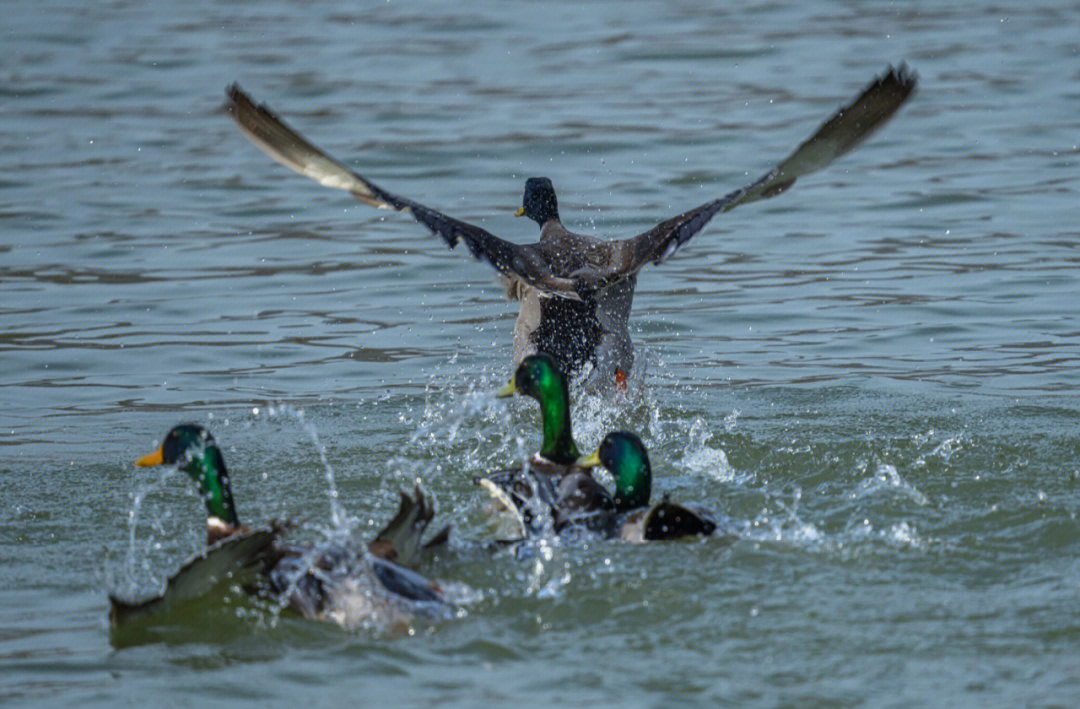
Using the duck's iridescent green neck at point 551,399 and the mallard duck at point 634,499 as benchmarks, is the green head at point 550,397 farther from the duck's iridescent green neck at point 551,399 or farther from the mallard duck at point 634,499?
the mallard duck at point 634,499

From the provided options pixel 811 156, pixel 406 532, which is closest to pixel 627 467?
pixel 406 532

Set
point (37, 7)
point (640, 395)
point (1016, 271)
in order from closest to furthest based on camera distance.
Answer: point (640, 395), point (1016, 271), point (37, 7)

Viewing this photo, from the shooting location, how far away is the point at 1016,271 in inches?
431

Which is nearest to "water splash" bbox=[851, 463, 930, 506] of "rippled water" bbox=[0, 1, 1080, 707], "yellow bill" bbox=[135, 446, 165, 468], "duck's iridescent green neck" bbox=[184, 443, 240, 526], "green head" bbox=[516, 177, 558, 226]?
"rippled water" bbox=[0, 1, 1080, 707]

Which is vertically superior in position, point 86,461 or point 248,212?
point 248,212

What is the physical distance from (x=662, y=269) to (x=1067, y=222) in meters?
2.81

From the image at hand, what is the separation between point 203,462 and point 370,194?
82.9 inches

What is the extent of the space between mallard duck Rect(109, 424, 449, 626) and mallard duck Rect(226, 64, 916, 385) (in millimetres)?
1965

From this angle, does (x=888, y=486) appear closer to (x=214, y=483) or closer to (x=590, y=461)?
(x=590, y=461)

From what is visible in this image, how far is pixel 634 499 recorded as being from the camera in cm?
628

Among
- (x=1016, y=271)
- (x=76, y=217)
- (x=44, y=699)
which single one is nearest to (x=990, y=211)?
(x=1016, y=271)

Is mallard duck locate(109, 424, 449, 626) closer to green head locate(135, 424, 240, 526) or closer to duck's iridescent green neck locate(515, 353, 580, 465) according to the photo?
green head locate(135, 424, 240, 526)

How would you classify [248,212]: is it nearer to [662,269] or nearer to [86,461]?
Answer: [662,269]

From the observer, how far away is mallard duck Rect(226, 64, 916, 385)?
7.56 meters
